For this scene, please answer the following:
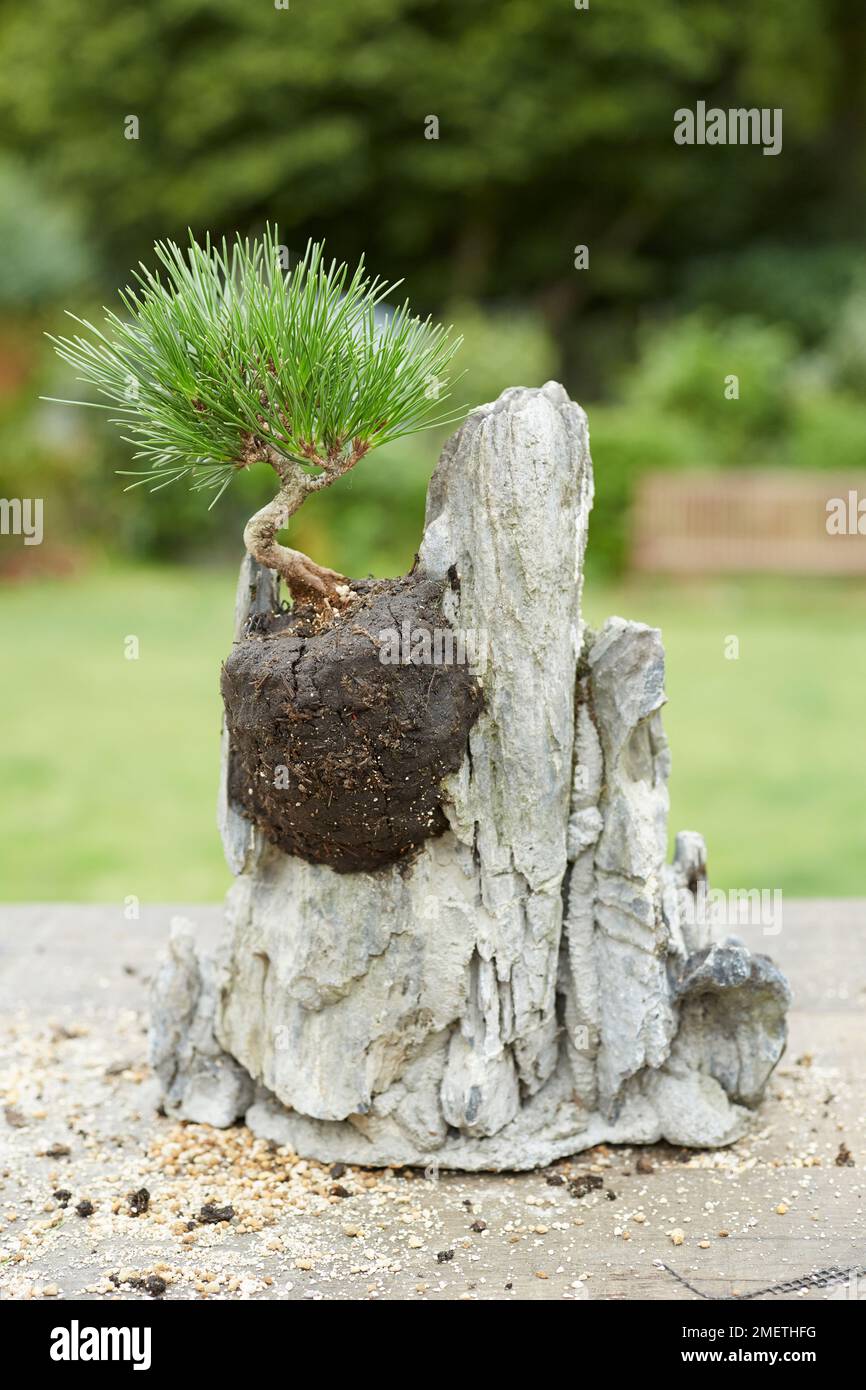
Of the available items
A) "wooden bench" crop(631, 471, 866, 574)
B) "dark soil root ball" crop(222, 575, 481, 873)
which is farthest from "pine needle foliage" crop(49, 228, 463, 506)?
"wooden bench" crop(631, 471, 866, 574)

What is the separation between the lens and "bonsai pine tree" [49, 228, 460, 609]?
2770 mm

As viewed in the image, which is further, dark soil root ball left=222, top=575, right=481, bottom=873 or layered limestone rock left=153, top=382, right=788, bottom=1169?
layered limestone rock left=153, top=382, right=788, bottom=1169

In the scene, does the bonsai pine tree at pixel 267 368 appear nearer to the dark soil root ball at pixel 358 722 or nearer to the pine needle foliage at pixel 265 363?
the pine needle foliage at pixel 265 363

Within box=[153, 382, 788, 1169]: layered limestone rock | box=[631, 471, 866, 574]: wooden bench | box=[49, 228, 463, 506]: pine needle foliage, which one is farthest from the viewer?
box=[631, 471, 866, 574]: wooden bench

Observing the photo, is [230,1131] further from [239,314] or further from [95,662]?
[95,662]

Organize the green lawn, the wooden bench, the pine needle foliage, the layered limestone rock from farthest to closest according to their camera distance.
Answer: the wooden bench < the green lawn < the layered limestone rock < the pine needle foliage

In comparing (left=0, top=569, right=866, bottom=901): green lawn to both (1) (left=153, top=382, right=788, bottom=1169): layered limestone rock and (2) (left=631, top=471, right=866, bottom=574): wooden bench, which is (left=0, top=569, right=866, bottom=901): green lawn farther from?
(1) (left=153, top=382, right=788, bottom=1169): layered limestone rock

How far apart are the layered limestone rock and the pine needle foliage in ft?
0.64

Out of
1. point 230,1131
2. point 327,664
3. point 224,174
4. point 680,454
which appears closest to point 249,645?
point 327,664

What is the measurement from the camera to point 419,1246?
8.90 feet

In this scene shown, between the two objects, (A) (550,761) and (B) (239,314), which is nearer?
(B) (239,314)

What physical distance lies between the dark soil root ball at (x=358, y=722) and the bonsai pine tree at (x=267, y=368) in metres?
0.30

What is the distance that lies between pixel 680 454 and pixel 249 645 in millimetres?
10347

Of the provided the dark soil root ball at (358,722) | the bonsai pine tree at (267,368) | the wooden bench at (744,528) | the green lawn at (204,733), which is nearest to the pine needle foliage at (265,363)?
the bonsai pine tree at (267,368)
